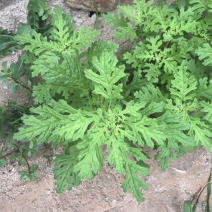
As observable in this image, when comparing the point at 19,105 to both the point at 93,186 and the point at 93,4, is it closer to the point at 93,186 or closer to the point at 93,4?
the point at 93,186

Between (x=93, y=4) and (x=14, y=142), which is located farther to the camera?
(x=93, y=4)

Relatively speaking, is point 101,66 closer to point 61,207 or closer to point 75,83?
point 75,83

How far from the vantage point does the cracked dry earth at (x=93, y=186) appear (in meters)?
2.69

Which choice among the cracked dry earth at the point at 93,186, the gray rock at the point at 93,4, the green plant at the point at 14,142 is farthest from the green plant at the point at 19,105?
the gray rock at the point at 93,4

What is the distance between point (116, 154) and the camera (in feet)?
5.74

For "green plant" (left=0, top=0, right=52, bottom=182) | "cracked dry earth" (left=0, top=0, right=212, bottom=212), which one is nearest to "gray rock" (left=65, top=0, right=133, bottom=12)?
"cracked dry earth" (left=0, top=0, right=212, bottom=212)

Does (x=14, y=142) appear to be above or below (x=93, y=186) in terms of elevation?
above

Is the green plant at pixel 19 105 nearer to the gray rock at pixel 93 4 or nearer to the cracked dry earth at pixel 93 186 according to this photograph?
the cracked dry earth at pixel 93 186

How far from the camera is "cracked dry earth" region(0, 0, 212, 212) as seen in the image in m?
2.69

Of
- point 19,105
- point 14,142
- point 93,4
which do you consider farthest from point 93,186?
point 93,4

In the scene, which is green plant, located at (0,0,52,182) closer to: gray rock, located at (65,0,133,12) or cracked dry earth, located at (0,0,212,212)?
cracked dry earth, located at (0,0,212,212)

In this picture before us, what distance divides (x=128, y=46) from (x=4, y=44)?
163cm

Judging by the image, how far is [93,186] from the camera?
9.22ft

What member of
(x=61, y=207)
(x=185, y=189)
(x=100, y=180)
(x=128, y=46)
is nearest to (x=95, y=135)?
(x=100, y=180)
